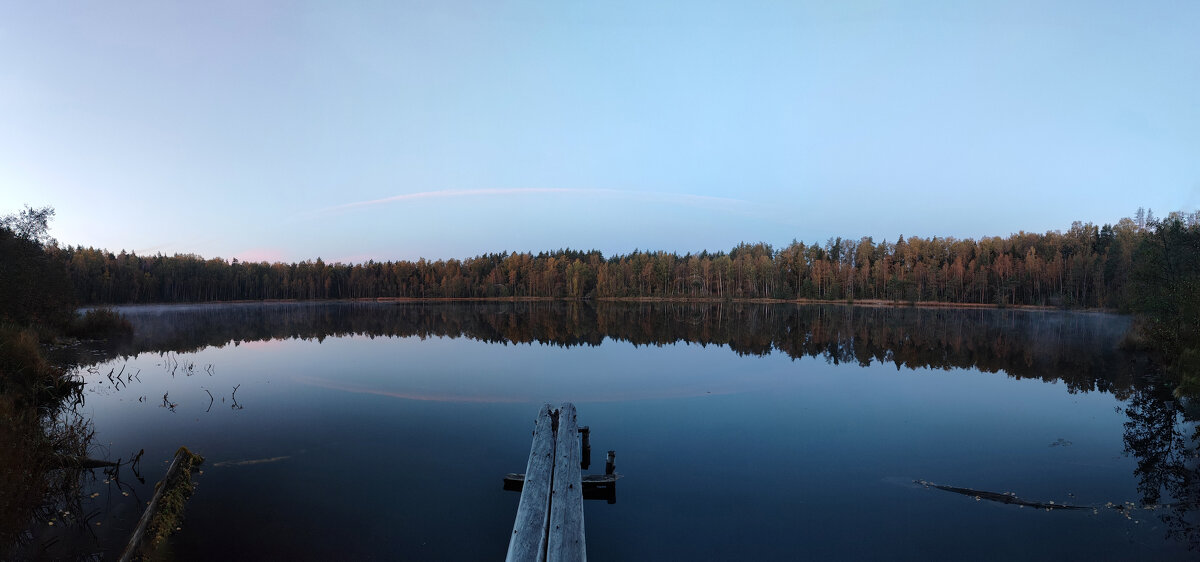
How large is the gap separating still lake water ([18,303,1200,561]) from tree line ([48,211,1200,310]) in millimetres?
80296

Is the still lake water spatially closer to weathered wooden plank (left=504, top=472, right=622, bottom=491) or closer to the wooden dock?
weathered wooden plank (left=504, top=472, right=622, bottom=491)

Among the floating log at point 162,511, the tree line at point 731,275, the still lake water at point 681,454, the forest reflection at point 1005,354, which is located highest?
the tree line at point 731,275

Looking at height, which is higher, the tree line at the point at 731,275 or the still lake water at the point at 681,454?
the tree line at the point at 731,275

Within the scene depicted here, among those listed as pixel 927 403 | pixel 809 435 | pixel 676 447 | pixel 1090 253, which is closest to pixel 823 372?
pixel 927 403

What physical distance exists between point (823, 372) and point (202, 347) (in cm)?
3293

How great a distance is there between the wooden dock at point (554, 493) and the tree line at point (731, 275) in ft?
305

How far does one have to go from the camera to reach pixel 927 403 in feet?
50.3

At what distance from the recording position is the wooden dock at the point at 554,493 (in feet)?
→ 17.9

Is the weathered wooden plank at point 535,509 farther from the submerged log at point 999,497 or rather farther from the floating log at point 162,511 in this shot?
the submerged log at point 999,497

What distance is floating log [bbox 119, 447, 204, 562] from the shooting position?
623 centimetres

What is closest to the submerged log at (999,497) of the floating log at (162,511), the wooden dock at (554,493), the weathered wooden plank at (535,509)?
the wooden dock at (554,493)

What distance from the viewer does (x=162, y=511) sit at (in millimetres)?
7266

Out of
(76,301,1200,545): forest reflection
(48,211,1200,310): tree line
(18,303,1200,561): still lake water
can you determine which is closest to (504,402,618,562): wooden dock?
(18,303,1200,561): still lake water

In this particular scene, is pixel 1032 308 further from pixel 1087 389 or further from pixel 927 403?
pixel 927 403
